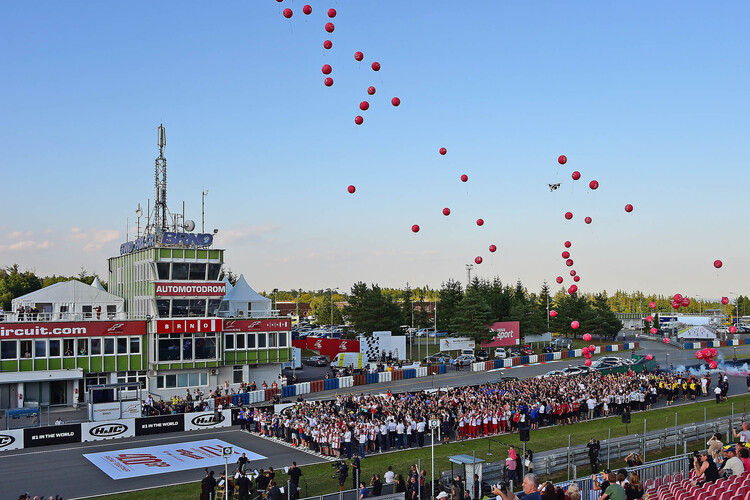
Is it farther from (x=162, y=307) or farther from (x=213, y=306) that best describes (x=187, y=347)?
(x=213, y=306)

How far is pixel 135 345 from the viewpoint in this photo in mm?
45500

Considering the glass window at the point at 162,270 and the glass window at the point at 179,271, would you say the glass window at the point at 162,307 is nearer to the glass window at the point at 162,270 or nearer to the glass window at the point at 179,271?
the glass window at the point at 162,270

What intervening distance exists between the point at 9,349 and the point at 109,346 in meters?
5.84

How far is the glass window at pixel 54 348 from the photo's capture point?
4253cm

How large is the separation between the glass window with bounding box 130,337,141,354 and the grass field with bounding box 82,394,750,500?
24.0 metres

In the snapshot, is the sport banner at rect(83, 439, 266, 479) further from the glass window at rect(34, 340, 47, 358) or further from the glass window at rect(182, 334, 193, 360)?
the glass window at rect(182, 334, 193, 360)

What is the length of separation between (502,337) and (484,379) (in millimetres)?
16869

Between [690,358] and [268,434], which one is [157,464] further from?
[690,358]

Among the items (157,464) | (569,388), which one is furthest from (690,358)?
(157,464)

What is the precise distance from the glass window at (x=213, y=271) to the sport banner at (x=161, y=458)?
19.0 meters

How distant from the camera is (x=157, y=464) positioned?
88.2 feet

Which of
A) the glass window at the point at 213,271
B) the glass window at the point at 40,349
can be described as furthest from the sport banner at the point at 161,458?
the glass window at the point at 213,271

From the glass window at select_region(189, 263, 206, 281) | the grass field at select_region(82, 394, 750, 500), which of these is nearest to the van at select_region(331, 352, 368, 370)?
the glass window at select_region(189, 263, 206, 281)

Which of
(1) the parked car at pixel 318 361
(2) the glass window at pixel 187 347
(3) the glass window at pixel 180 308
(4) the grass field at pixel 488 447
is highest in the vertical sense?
(3) the glass window at pixel 180 308
